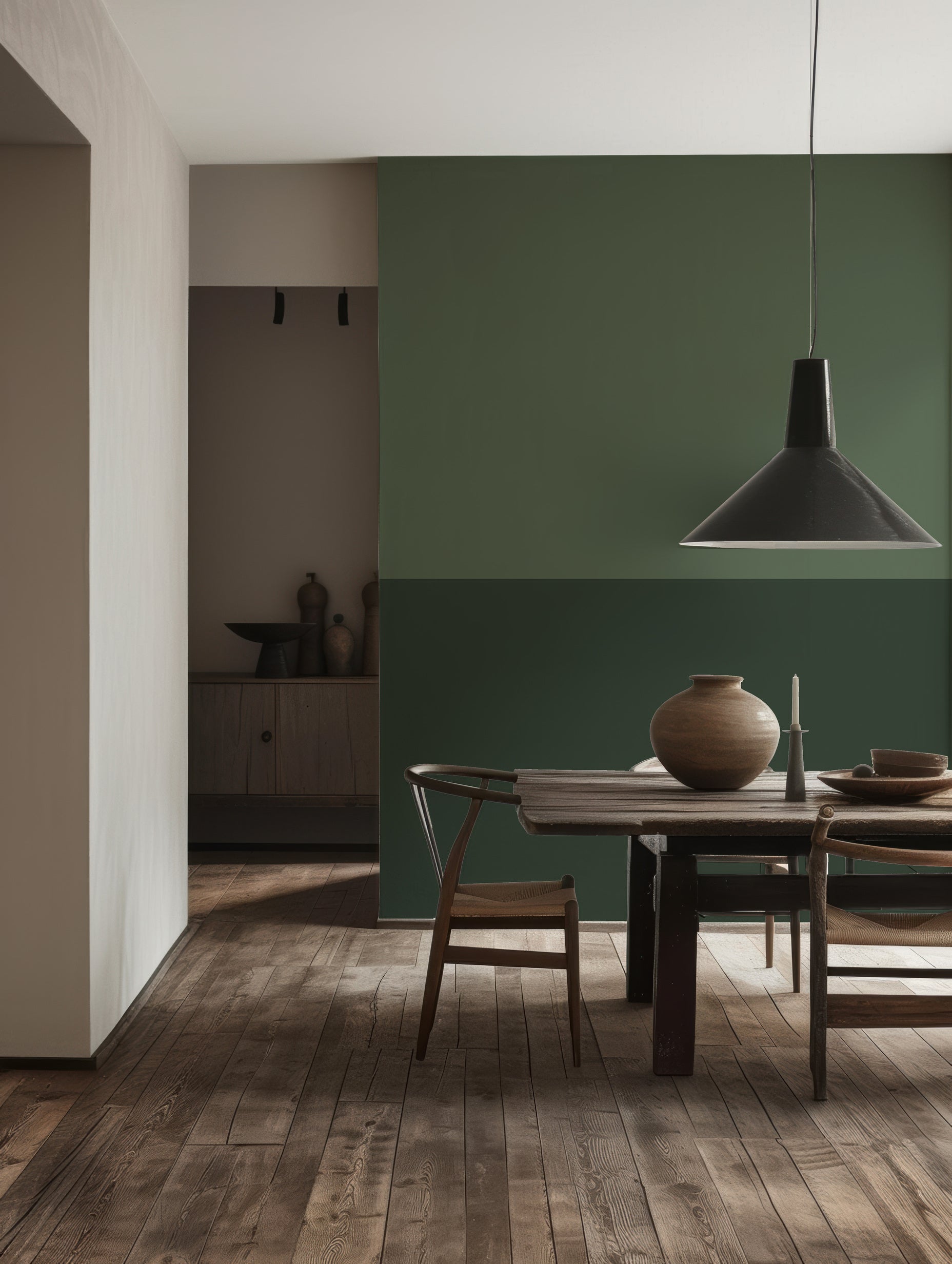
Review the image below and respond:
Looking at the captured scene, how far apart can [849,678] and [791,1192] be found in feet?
9.04

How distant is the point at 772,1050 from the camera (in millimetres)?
3559

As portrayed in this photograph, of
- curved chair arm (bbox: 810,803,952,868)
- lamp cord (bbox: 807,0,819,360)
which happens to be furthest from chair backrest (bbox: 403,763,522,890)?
lamp cord (bbox: 807,0,819,360)

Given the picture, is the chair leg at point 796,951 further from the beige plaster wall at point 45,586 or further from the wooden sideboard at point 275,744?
the wooden sideboard at point 275,744

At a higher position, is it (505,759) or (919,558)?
(919,558)

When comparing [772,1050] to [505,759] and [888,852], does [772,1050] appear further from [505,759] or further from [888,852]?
[505,759]

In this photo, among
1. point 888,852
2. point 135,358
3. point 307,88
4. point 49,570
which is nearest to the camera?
point 888,852

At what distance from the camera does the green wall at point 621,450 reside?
16.3 feet

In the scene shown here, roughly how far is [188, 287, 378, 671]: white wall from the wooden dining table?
350cm

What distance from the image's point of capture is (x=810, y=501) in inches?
137

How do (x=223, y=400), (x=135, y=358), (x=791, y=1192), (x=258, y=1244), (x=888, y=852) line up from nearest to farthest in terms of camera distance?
(x=258, y=1244) → (x=791, y=1192) → (x=888, y=852) → (x=135, y=358) → (x=223, y=400)

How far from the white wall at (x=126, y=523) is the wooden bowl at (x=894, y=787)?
2.23 metres

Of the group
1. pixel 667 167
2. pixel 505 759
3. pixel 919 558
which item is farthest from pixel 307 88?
pixel 919 558

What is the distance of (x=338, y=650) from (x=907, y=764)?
3.59 meters

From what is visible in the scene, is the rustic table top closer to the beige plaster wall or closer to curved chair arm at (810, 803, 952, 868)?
curved chair arm at (810, 803, 952, 868)
